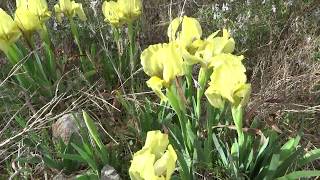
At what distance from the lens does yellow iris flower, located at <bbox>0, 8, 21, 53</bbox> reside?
1900mm

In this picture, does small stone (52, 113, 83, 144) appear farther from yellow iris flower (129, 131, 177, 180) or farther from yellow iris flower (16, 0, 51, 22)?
yellow iris flower (129, 131, 177, 180)

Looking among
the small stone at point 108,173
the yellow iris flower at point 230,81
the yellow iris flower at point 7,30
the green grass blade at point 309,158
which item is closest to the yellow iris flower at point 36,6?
the yellow iris flower at point 7,30

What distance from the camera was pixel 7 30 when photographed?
6.36 feet

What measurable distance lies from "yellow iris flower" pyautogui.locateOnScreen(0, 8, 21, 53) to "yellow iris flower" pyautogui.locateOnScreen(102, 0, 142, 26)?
1.38ft

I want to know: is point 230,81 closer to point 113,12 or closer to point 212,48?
point 212,48

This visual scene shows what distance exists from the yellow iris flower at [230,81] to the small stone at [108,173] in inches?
20.3

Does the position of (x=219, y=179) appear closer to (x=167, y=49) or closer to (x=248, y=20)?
(x=167, y=49)

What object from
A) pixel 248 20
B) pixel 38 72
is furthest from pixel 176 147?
pixel 248 20

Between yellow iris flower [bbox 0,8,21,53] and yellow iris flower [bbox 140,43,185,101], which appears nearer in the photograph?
yellow iris flower [bbox 140,43,185,101]

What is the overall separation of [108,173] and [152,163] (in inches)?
22.0

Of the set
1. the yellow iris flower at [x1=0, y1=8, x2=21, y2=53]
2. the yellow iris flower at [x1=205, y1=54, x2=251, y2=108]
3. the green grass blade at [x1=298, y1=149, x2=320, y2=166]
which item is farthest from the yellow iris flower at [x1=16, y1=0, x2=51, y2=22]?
the green grass blade at [x1=298, y1=149, x2=320, y2=166]

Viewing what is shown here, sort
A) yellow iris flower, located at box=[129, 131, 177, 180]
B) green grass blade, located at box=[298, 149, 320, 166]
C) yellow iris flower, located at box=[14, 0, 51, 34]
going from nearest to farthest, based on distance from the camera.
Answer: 1. yellow iris flower, located at box=[129, 131, 177, 180]
2. green grass blade, located at box=[298, 149, 320, 166]
3. yellow iris flower, located at box=[14, 0, 51, 34]

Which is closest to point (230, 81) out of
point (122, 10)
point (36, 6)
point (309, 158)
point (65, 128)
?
point (309, 158)

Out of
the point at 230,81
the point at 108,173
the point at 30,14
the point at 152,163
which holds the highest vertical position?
the point at 30,14
